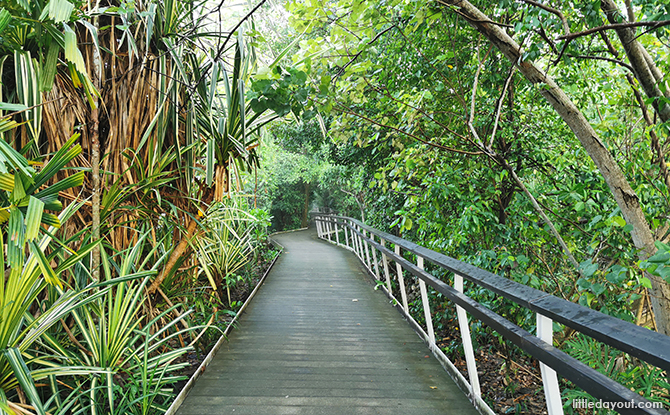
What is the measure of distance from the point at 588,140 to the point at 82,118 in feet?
10.2

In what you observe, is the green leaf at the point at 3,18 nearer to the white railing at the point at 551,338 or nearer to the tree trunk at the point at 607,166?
the tree trunk at the point at 607,166

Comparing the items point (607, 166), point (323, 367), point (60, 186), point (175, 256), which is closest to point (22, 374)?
point (60, 186)

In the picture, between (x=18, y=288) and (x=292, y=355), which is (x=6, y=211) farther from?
(x=292, y=355)

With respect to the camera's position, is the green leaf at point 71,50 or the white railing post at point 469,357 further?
the white railing post at point 469,357

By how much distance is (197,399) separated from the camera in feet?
7.07

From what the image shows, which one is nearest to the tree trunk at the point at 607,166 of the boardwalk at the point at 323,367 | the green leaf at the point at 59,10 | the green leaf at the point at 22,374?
the boardwalk at the point at 323,367

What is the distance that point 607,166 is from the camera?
81.8 inches

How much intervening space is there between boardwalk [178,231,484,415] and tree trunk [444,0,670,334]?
127cm

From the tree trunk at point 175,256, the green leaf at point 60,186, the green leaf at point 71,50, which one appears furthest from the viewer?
the tree trunk at point 175,256

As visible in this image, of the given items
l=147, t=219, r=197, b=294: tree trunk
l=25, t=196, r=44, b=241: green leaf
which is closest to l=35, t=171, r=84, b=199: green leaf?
l=25, t=196, r=44, b=241: green leaf

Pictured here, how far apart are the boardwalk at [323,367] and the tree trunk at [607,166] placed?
50.0 inches

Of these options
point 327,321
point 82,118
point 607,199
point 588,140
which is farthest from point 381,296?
point 82,118

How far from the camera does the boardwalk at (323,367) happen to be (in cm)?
210

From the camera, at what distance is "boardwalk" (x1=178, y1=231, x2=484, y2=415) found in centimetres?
210
